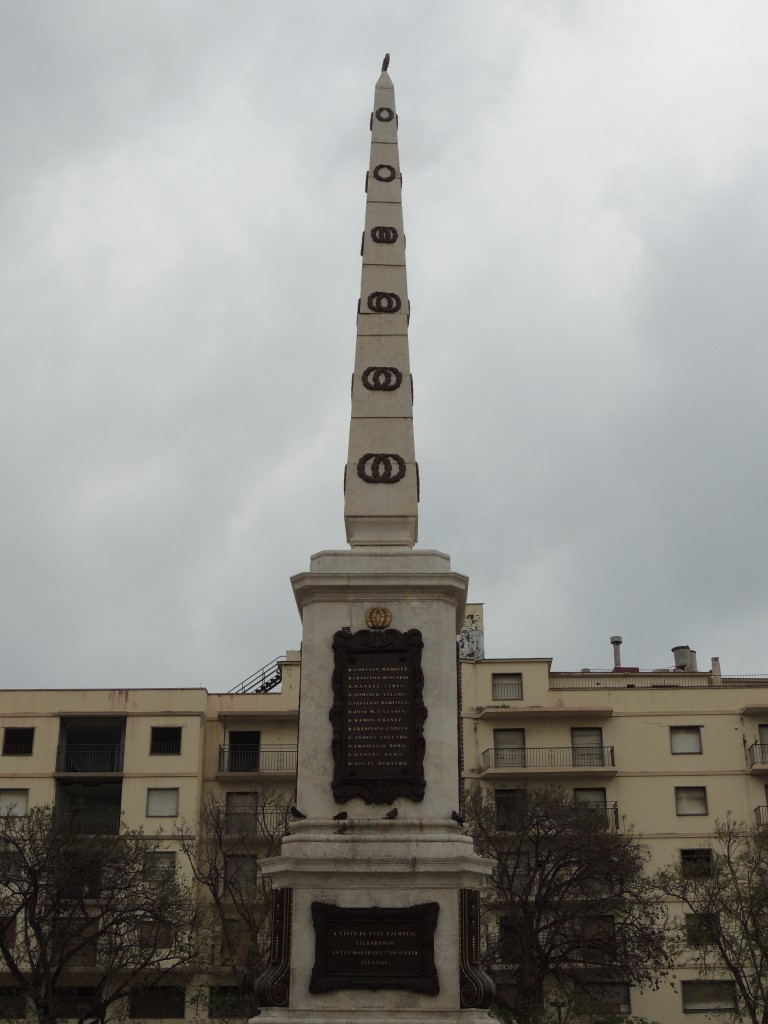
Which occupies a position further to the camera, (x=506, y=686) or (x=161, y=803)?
(x=506, y=686)

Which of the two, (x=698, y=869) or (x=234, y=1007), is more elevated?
(x=698, y=869)

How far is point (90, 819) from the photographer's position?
4834cm

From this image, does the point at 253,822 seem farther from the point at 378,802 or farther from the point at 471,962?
the point at 471,962

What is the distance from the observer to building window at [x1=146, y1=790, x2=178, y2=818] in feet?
167

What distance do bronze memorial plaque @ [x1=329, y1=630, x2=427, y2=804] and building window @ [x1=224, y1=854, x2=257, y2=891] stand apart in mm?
26496

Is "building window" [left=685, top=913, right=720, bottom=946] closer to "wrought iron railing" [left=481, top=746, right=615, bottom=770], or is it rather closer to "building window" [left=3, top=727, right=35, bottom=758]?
"wrought iron railing" [left=481, top=746, right=615, bottom=770]

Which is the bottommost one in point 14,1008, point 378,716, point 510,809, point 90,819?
point 14,1008

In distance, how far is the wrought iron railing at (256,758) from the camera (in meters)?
51.8

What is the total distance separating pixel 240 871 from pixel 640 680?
19986 mm

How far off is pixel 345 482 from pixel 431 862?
5.94m

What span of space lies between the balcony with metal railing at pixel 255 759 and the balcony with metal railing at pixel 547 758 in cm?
730

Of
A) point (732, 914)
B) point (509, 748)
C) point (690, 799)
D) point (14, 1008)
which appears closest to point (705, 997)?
point (690, 799)

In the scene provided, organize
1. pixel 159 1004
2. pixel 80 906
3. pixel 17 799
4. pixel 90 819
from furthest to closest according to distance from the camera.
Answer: pixel 17 799 → pixel 90 819 → pixel 159 1004 → pixel 80 906

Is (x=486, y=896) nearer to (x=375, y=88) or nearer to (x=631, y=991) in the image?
(x=631, y=991)
